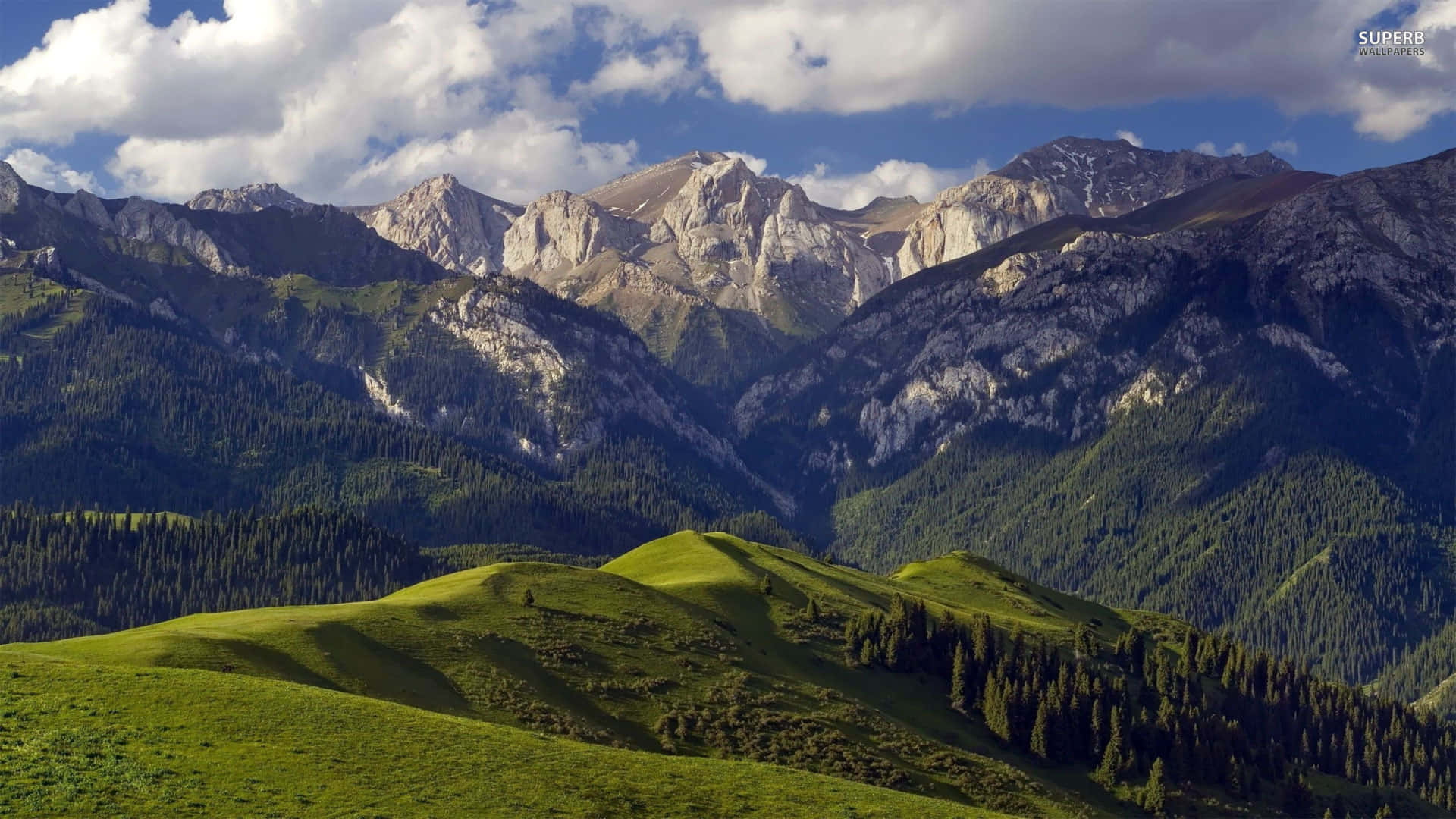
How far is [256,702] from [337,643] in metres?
34.2

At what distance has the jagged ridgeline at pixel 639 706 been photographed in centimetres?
7812

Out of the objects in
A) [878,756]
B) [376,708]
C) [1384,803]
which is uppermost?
[376,708]

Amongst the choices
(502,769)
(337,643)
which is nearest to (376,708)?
(502,769)

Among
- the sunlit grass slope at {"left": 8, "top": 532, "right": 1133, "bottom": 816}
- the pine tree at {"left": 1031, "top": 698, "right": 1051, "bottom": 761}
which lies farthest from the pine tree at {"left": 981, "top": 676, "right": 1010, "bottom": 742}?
the pine tree at {"left": 1031, "top": 698, "right": 1051, "bottom": 761}

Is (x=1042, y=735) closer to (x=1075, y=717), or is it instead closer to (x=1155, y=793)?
(x=1075, y=717)

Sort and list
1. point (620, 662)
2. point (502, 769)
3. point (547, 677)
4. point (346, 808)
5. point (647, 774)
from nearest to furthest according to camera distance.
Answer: point (346, 808) < point (502, 769) < point (647, 774) < point (547, 677) < point (620, 662)

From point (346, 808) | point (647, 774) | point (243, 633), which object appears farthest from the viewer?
point (243, 633)

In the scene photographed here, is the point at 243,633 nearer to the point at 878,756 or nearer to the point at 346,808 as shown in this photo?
the point at 346,808

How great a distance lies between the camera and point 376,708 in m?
92.2

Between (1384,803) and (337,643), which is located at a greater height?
(337,643)

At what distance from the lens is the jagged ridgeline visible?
7812cm

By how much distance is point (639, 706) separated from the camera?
426 ft

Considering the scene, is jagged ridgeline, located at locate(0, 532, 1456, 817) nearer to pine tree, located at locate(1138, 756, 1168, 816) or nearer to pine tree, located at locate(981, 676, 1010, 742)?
pine tree, located at locate(981, 676, 1010, 742)

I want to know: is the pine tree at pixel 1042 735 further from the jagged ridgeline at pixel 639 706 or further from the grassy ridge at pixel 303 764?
the grassy ridge at pixel 303 764
